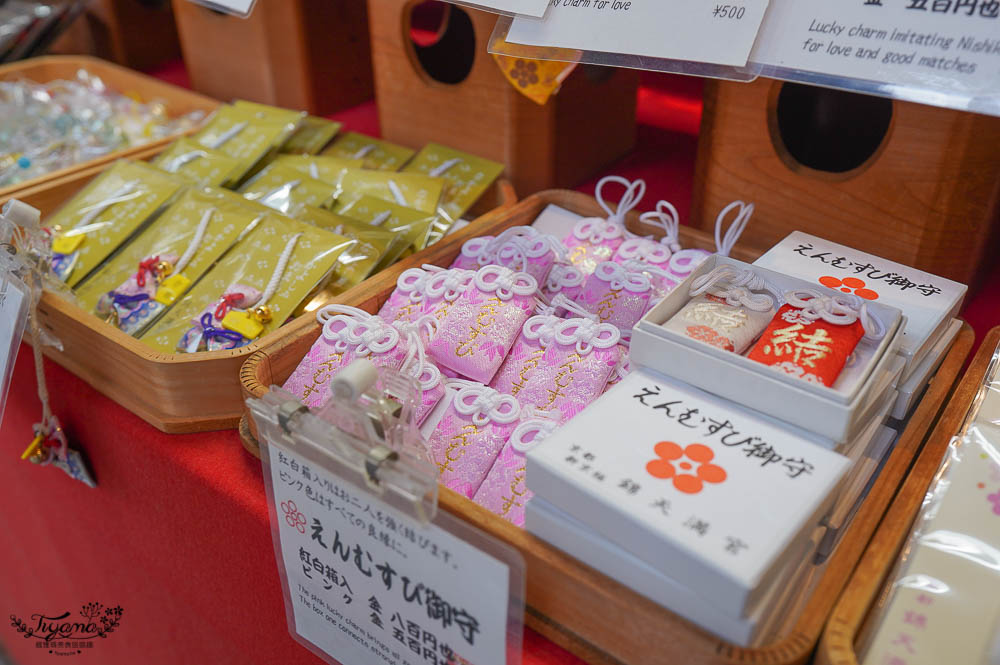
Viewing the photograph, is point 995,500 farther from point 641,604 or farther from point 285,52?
point 285,52

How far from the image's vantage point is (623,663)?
0.71 metres

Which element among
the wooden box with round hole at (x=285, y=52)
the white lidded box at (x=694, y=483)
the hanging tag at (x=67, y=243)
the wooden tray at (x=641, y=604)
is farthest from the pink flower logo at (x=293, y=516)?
the wooden box with round hole at (x=285, y=52)

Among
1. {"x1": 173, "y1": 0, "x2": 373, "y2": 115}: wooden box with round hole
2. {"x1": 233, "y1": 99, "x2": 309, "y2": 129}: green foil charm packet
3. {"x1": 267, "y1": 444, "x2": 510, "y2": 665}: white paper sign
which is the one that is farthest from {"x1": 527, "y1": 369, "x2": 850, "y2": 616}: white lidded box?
{"x1": 173, "y1": 0, "x2": 373, "y2": 115}: wooden box with round hole

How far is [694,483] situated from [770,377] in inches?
5.2

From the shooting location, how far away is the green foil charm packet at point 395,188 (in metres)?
1.40

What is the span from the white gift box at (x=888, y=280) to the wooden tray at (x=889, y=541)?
0.06 metres

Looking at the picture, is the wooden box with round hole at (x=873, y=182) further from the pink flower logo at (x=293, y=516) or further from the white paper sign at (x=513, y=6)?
the pink flower logo at (x=293, y=516)

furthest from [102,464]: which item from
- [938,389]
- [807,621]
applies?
[938,389]

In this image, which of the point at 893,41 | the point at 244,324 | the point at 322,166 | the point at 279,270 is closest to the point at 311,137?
the point at 322,166

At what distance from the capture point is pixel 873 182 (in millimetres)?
1016

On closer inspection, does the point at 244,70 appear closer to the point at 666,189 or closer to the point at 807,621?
the point at 666,189

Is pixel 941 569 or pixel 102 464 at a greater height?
pixel 941 569

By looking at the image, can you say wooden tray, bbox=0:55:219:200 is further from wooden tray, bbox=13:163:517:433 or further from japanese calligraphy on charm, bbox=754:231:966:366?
japanese calligraphy on charm, bbox=754:231:966:366

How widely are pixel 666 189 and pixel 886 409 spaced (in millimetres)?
775
